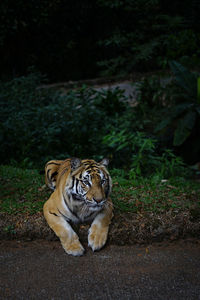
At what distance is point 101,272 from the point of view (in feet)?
8.86

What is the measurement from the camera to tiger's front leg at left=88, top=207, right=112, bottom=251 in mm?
2973

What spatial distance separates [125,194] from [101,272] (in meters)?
1.41

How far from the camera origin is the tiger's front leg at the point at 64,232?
115 inches

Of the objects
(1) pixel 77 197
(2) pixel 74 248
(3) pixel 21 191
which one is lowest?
(3) pixel 21 191

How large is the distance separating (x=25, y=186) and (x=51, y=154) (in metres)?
1.28

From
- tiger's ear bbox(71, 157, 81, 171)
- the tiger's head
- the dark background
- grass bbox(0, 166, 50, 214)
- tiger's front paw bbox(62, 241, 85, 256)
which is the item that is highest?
the dark background

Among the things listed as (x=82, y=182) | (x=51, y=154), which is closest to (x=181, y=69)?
(x=51, y=154)

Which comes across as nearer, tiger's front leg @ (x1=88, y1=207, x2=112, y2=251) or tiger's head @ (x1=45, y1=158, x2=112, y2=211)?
tiger's head @ (x1=45, y1=158, x2=112, y2=211)

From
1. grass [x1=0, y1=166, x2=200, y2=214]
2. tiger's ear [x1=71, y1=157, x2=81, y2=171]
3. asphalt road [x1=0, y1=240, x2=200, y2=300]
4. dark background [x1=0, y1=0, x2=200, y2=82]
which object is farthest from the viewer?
dark background [x1=0, y1=0, x2=200, y2=82]

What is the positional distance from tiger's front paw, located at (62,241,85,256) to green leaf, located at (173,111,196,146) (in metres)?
A: 3.80

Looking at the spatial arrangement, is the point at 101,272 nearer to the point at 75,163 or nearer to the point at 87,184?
the point at 87,184

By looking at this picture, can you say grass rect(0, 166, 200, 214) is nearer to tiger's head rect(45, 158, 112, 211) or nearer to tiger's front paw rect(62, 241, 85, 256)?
tiger's head rect(45, 158, 112, 211)

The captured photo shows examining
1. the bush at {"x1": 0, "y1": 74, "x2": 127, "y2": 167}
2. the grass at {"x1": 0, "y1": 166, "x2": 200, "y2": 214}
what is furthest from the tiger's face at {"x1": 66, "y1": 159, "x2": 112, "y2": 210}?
the bush at {"x1": 0, "y1": 74, "x2": 127, "y2": 167}

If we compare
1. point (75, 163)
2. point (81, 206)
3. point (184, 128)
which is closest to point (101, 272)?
point (81, 206)
